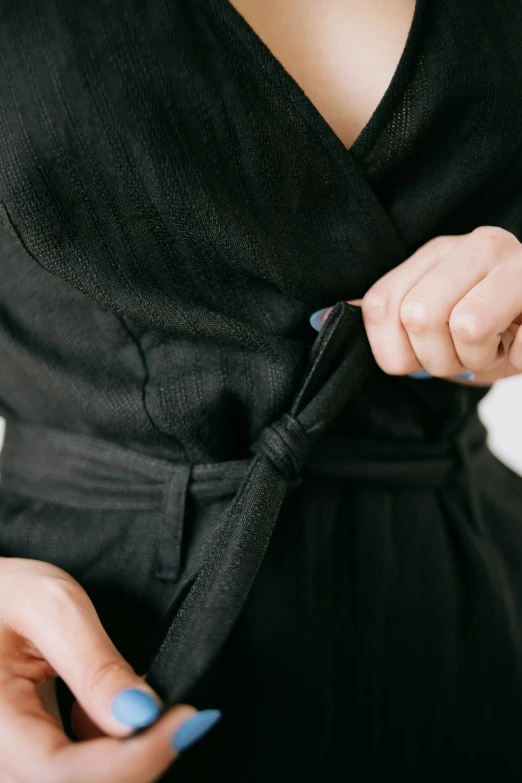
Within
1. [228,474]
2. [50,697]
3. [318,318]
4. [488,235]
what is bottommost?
[50,697]

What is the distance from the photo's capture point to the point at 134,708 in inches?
13.4

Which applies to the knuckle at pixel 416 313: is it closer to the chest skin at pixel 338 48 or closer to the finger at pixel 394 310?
the finger at pixel 394 310

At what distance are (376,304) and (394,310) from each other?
2cm

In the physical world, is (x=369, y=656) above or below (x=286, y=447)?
below

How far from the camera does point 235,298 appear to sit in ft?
1.62

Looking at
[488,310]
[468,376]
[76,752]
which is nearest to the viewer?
[76,752]

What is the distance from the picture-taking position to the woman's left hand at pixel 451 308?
439 mm

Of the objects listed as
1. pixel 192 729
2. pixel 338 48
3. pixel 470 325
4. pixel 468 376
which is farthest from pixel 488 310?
pixel 192 729

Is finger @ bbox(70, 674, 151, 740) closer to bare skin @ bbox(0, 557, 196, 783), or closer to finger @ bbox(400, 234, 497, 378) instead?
bare skin @ bbox(0, 557, 196, 783)

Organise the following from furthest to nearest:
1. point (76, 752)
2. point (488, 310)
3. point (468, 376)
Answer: point (468, 376) → point (488, 310) → point (76, 752)

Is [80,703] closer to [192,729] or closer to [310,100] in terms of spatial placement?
[192,729]

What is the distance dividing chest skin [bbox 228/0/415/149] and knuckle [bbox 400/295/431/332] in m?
0.16

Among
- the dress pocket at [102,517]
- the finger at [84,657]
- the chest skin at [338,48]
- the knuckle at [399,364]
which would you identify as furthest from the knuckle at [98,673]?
the chest skin at [338,48]

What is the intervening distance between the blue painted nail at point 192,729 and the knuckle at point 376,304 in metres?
0.31
